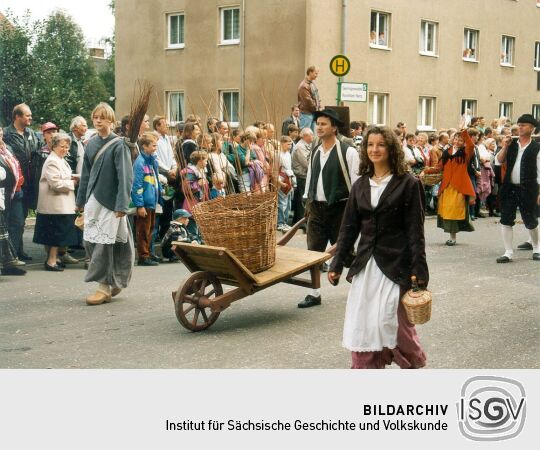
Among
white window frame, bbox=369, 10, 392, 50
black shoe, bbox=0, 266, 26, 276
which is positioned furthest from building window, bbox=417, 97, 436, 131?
black shoe, bbox=0, 266, 26, 276

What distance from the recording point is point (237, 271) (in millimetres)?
6828

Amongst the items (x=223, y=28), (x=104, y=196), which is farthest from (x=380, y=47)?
(x=104, y=196)

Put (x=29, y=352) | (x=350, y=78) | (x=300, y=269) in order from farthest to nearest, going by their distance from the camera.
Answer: (x=350, y=78) → (x=300, y=269) → (x=29, y=352)

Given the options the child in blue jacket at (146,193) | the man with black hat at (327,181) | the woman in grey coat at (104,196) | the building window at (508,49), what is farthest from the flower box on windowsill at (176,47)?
the man with black hat at (327,181)

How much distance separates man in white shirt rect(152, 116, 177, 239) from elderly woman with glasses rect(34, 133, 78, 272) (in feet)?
4.97

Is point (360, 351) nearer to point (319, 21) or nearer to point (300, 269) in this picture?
point (300, 269)

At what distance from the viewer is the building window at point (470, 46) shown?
93.4ft

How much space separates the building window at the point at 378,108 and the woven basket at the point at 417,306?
2284 cm

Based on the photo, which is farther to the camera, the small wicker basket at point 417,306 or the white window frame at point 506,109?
the white window frame at point 506,109

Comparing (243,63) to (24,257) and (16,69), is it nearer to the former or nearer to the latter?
(16,69)

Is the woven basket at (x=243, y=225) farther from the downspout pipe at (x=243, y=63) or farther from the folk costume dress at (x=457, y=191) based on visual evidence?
the downspout pipe at (x=243, y=63)

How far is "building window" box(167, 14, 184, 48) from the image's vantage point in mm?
28172
